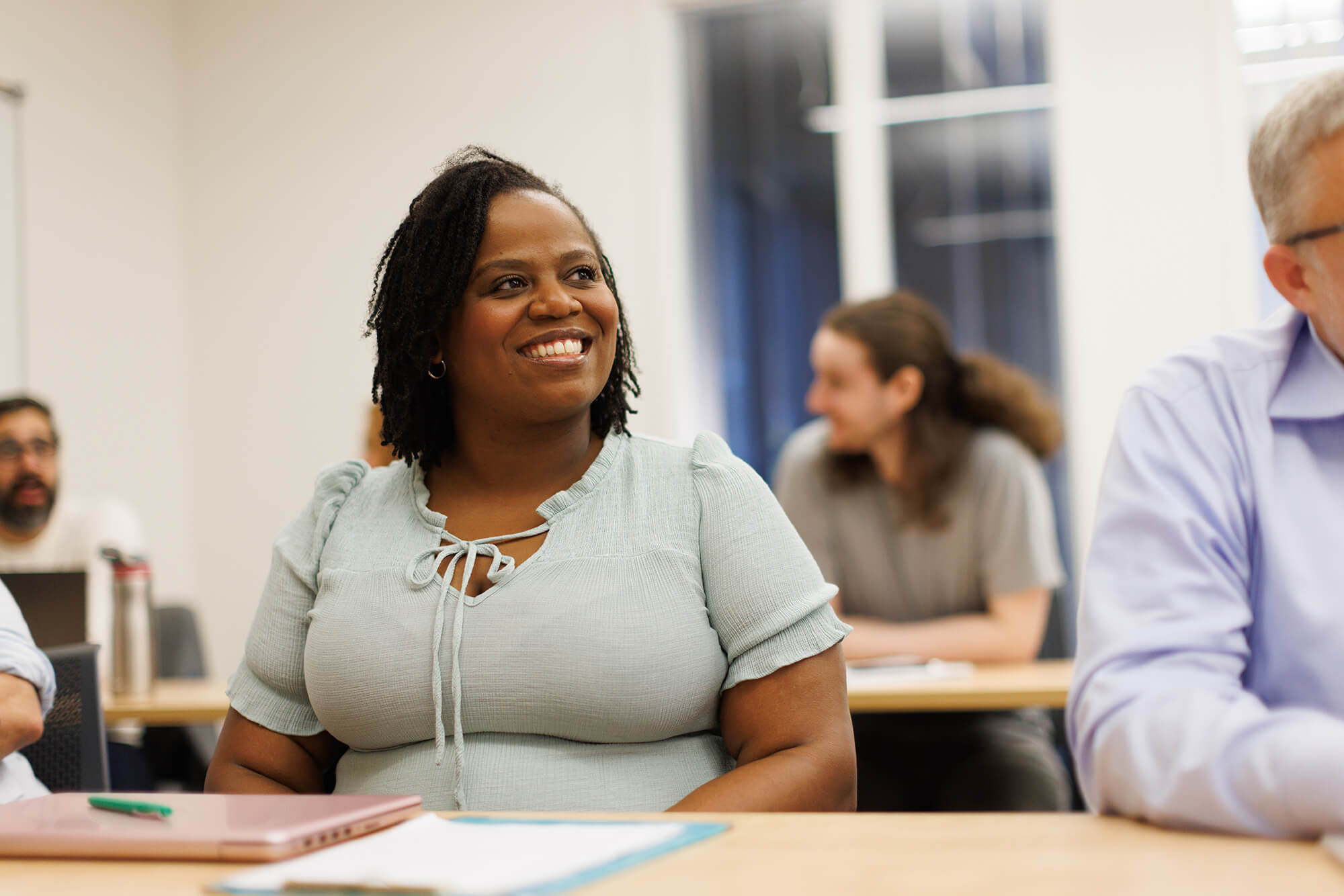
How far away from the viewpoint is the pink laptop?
1.01 metres

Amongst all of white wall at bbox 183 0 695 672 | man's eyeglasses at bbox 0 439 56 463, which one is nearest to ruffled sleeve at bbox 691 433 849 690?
man's eyeglasses at bbox 0 439 56 463

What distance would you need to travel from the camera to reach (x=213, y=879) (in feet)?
3.12

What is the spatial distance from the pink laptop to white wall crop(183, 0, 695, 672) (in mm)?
3739

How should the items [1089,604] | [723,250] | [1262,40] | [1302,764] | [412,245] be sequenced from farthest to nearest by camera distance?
1. [723,250]
2. [1262,40]
3. [412,245]
4. [1089,604]
5. [1302,764]

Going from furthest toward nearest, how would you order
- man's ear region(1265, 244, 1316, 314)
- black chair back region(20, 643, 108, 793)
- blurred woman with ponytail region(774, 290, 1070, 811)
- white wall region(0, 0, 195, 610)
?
1. white wall region(0, 0, 195, 610)
2. blurred woman with ponytail region(774, 290, 1070, 811)
3. black chair back region(20, 643, 108, 793)
4. man's ear region(1265, 244, 1316, 314)

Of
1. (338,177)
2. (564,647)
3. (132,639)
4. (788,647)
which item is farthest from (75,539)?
(788,647)

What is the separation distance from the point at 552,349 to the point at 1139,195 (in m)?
3.46

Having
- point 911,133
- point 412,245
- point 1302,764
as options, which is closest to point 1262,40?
point 911,133

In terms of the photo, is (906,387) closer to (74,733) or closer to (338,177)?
(74,733)

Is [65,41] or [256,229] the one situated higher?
[65,41]

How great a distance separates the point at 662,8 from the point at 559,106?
0.54 meters

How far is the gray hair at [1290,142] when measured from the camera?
118cm

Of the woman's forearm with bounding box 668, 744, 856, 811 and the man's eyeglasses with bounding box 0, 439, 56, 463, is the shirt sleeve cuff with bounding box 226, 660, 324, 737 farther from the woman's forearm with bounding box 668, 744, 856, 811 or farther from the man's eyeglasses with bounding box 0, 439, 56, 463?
the man's eyeglasses with bounding box 0, 439, 56, 463

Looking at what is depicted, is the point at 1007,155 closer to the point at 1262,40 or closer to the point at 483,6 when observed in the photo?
the point at 1262,40
